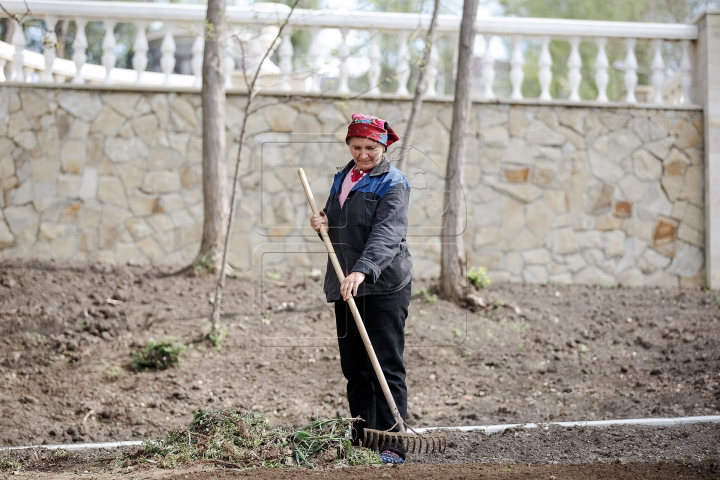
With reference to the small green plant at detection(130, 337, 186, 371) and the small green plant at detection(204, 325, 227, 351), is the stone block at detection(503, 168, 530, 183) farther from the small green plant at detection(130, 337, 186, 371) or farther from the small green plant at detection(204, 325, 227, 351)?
the small green plant at detection(130, 337, 186, 371)

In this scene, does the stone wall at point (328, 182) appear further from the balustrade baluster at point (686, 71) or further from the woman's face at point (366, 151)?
the woman's face at point (366, 151)

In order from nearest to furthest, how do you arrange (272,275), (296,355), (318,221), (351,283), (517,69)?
(351,283) < (318,221) < (296,355) < (272,275) < (517,69)

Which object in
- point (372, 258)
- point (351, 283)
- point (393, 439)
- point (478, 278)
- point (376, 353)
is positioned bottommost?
point (393, 439)

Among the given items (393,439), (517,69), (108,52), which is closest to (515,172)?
(517,69)

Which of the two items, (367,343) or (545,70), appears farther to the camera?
(545,70)

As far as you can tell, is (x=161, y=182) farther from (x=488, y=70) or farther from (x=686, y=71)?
(x=686, y=71)

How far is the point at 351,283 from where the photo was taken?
3.69 metres

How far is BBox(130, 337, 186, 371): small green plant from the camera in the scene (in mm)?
5812

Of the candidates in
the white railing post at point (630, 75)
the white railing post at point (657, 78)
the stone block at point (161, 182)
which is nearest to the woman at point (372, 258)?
the stone block at point (161, 182)

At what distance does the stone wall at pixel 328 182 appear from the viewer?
26.3ft

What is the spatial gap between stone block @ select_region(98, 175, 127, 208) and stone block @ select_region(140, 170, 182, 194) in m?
0.23

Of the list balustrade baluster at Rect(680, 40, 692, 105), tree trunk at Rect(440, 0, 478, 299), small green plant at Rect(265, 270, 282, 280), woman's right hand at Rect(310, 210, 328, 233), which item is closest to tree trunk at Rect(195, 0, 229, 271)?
small green plant at Rect(265, 270, 282, 280)

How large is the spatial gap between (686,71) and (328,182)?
416 centimetres

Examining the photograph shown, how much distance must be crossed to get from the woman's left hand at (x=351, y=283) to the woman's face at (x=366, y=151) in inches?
24.1
